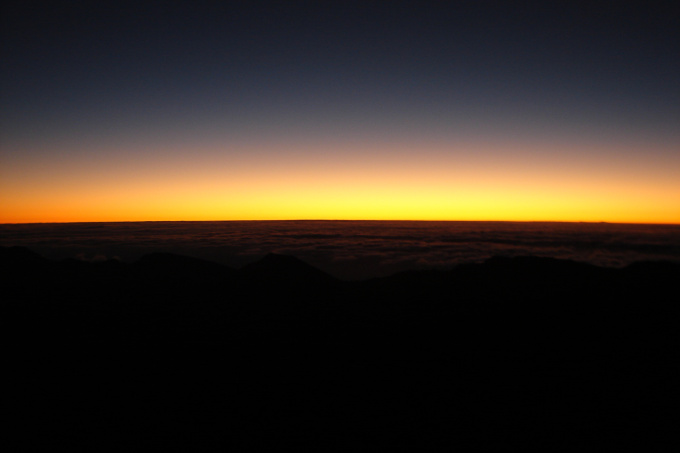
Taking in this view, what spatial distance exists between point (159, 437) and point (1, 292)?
11904mm

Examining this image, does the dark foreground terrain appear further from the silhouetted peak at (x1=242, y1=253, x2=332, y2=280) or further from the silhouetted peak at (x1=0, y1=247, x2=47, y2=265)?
the silhouetted peak at (x1=0, y1=247, x2=47, y2=265)

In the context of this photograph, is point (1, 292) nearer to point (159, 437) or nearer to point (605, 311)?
point (159, 437)

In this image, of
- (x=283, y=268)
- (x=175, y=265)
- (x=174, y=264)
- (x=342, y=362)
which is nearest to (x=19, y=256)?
(x=174, y=264)

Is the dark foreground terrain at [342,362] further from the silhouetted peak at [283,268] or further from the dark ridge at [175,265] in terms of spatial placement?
the dark ridge at [175,265]

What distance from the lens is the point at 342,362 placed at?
9.18 meters

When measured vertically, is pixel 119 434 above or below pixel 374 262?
below

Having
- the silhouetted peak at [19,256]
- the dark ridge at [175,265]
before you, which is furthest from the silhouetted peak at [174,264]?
the silhouetted peak at [19,256]

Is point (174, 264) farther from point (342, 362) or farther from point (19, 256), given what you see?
point (342, 362)

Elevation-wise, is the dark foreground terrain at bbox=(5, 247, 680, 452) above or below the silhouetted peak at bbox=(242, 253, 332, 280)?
below

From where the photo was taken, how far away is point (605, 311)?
12.0 m

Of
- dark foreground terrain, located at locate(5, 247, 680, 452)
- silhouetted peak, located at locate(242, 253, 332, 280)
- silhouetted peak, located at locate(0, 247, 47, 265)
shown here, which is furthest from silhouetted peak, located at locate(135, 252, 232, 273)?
silhouetted peak, located at locate(0, 247, 47, 265)

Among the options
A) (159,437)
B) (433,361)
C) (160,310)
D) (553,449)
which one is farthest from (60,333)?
(553,449)

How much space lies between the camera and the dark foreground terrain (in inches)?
271

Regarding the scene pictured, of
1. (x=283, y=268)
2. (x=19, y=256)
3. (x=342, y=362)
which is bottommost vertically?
(x=342, y=362)
